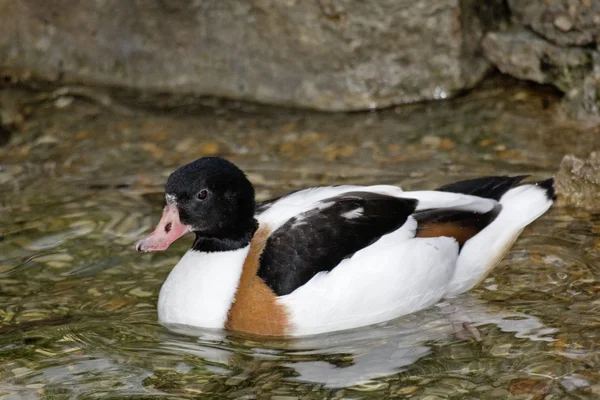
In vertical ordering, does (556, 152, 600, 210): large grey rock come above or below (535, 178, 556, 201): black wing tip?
below

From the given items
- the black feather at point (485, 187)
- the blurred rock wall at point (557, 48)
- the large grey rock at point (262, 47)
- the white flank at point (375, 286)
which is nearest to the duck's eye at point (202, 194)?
the white flank at point (375, 286)

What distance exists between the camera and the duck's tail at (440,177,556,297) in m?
5.91

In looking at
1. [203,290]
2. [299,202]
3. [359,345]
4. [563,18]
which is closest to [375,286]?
[359,345]

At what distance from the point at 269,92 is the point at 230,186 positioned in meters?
3.61

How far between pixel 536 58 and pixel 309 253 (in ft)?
13.2

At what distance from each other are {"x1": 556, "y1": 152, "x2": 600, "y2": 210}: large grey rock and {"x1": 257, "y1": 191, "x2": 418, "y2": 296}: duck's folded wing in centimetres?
171

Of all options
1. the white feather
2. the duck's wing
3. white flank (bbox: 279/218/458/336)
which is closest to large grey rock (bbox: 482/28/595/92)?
the duck's wing

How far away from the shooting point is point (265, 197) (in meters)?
7.43

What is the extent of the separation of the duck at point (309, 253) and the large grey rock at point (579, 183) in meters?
1.19

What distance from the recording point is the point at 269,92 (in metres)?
9.13

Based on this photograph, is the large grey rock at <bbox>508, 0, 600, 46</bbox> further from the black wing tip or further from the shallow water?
the black wing tip

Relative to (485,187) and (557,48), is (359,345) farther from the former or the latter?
(557,48)

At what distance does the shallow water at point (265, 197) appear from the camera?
16.5 feet

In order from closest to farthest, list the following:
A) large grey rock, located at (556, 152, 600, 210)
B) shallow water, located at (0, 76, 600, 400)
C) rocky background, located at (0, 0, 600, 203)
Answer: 1. shallow water, located at (0, 76, 600, 400)
2. large grey rock, located at (556, 152, 600, 210)
3. rocky background, located at (0, 0, 600, 203)
